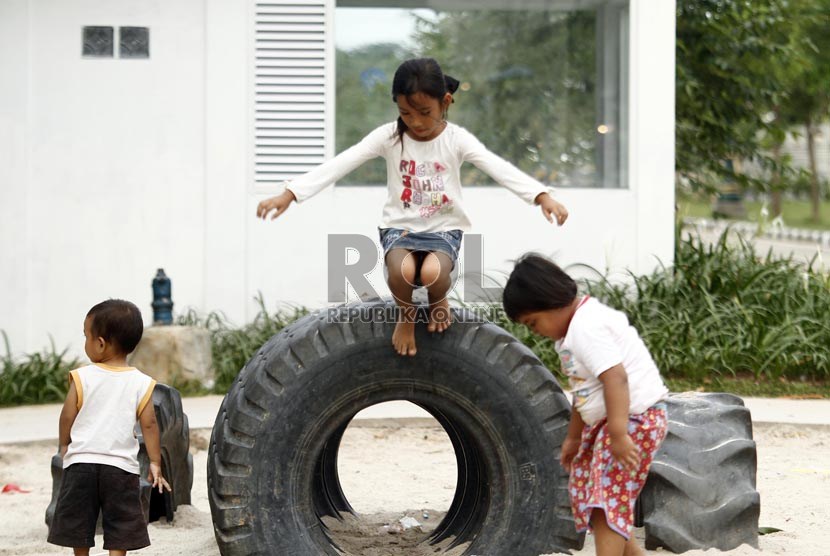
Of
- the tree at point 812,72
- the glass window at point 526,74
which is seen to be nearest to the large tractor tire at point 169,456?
the glass window at point 526,74

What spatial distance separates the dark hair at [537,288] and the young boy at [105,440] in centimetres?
145

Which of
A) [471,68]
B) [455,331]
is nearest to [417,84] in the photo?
[455,331]

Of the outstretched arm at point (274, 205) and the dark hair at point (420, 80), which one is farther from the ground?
the dark hair at point (420, 80)

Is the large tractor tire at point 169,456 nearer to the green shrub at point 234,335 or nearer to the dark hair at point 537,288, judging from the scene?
the dark hair at point 537,288

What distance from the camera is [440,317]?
4305 mm

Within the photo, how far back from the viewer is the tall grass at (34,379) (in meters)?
8.55

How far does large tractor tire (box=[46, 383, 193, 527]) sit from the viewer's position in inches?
204

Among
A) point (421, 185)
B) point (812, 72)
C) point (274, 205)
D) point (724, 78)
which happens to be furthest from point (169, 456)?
point (812, 72)

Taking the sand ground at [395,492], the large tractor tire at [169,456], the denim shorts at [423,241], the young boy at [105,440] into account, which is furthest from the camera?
the large tractor tire at [169,456]

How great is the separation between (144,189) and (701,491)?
20.4 feet

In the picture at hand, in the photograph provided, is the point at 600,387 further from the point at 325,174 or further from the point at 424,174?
the point at 325,174

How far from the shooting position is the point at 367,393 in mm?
4340

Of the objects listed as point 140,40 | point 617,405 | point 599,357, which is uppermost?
point 140,40

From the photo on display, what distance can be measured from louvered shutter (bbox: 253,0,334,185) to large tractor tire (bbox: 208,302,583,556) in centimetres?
546
